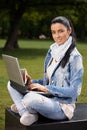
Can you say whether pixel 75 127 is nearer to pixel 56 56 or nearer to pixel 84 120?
pixel 84 120

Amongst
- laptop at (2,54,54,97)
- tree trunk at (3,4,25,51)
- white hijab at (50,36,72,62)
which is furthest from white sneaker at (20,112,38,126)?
tree trunk at (3,4,25,51)

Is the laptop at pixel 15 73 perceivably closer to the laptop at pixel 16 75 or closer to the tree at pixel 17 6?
the laptop at pixel 16 75

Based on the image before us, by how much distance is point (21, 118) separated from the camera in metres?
4.12

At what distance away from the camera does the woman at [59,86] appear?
408 cm

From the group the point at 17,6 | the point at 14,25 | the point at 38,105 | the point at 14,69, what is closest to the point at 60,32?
the point at 14,69

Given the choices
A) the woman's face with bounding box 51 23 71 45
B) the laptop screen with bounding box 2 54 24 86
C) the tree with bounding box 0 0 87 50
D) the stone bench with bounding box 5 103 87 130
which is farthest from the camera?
the tree with bounding box 0 0 87 50

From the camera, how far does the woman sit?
408 cm

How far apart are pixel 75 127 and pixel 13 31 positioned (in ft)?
72.0

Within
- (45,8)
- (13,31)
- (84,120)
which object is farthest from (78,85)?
(45,8)

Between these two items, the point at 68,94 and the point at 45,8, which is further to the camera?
the point at 45,8

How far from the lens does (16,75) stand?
409 centimetres

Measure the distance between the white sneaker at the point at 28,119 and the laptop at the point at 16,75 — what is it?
0.79 ft

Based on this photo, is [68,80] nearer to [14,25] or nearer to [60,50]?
[60,50]

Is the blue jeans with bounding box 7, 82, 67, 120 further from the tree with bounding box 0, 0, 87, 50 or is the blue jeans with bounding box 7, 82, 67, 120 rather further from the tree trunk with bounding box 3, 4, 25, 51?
the tree trunk with bounding box 3, 4, 25, 51
